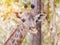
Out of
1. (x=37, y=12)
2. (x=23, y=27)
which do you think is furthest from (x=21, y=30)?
(x=37, y=12)

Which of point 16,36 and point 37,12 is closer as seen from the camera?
point 16,36

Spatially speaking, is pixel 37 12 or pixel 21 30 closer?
pixel 21 30

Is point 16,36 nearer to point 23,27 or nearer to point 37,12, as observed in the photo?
point 23,27

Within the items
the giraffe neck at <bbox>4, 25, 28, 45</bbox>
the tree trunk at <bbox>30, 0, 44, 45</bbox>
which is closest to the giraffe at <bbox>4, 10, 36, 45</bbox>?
the giraffe neck at <bbox>4, 25, 28, 45</bbox>

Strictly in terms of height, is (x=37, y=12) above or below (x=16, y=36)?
above

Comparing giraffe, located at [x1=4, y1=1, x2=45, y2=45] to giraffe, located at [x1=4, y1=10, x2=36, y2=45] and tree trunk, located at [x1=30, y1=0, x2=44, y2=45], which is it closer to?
giraffe, located at [x1=4, y1=10, x2=36, y2=45]

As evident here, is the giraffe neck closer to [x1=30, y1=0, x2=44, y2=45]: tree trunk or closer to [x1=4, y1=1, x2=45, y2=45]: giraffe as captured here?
[x1=4, y1=1, x2=45, y2=45]: giraffe

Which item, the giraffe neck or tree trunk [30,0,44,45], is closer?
the giraffe neck

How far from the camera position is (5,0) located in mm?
1500

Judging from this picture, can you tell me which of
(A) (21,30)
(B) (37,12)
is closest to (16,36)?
(A) (21,30)

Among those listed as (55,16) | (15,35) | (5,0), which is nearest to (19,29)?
(15,35)

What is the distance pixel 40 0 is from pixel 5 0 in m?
0.43

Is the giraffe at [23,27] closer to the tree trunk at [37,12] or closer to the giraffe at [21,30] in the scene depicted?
the giraffe at [21,30]

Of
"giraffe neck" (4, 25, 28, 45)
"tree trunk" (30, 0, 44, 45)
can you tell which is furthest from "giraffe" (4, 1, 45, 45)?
"tree trunk" (30, 0, 44, 45)
